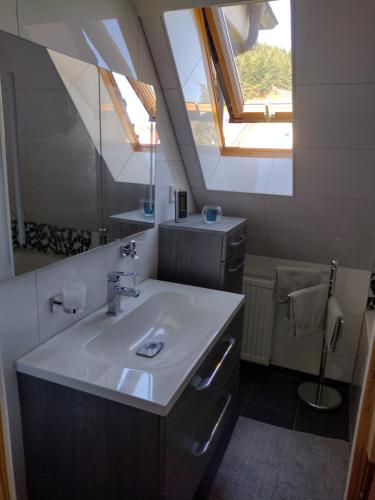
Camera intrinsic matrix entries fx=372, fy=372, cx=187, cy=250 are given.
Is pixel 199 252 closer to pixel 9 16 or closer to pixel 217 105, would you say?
pixel 217 105

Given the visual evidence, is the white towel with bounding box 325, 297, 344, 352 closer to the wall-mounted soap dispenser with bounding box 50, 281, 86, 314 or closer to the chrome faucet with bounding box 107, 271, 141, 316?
the chrome faucet with bounding box 107, 271, 141, 316

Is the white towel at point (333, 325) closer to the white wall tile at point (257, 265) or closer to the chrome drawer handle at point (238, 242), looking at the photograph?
the white wall tile at point (257, 265)

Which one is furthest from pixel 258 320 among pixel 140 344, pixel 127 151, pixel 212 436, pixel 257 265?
pixel 127 151

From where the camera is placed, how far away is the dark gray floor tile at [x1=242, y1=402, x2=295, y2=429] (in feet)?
7.26

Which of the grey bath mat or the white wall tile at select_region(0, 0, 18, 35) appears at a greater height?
the white wall tile at select_region(0, 0, 18, 35)

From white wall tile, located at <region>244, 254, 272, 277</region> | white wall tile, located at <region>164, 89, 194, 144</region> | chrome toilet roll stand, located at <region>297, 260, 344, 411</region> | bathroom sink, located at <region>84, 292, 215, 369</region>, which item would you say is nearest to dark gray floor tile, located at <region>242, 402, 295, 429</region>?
chrome toilet roll stand, located at <region>297, 260, 344, 411</region>

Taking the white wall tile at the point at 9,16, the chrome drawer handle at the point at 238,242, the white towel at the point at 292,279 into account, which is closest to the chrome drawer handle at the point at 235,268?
the chrome drawer handle at the point at 238,242

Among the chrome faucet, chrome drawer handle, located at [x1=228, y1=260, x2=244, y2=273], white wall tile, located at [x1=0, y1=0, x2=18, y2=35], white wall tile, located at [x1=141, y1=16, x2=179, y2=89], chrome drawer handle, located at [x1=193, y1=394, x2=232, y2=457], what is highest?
white wall tile, located at [x1=141, y1=16, x2=179, y2=89]

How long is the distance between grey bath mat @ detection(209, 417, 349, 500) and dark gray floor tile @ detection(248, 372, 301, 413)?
209mm

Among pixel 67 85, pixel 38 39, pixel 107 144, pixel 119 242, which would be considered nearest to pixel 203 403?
pixel 119 242

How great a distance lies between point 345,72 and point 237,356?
1.40m

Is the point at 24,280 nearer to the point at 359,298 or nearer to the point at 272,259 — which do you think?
the point at 272,259

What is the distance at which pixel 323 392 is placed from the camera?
249 centimetres

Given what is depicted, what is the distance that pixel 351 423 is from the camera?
212 cm
